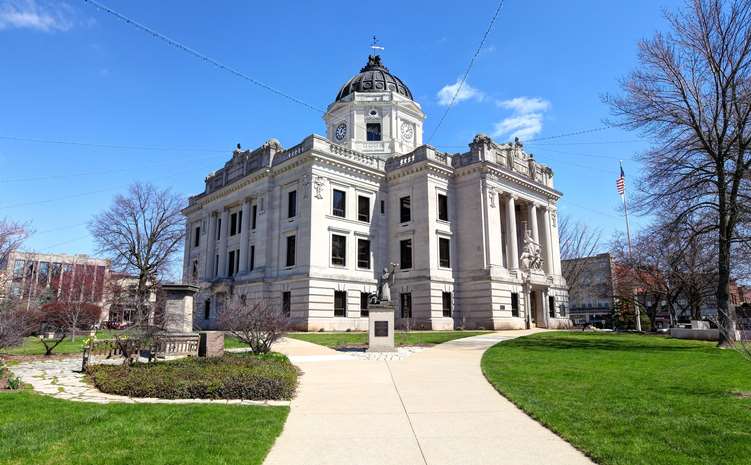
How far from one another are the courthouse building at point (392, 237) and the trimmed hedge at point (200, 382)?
2290 centimetres

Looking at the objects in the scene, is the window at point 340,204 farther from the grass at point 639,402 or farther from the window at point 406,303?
the grass at point 639,402

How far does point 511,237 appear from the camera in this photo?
130ft

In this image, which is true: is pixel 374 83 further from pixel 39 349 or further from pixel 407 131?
pixel 39 349

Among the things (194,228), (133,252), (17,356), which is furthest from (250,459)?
(194,228)

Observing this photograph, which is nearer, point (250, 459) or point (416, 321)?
point (250, 459)

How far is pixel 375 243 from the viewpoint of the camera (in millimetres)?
40156

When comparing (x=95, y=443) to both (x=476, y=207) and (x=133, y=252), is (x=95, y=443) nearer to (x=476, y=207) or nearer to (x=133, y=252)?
(x=476, y=207)

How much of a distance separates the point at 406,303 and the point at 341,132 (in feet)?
67.0

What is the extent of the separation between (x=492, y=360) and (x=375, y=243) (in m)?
25.3

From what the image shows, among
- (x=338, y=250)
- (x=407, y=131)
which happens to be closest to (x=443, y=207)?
(x=338, y=250)

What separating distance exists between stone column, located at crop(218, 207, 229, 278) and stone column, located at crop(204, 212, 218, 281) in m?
1.78

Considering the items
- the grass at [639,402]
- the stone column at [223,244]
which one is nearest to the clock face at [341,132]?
the stone column at [223,244]

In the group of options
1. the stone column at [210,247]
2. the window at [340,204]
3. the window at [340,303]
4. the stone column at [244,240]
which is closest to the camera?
the window at [340,303]

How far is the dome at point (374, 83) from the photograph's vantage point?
49031 millimetres
